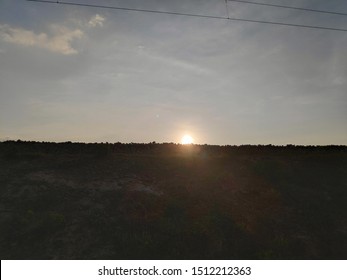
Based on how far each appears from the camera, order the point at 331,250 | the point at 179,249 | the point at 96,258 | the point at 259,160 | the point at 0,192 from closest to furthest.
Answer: the point at 96,258, the point at 179,249, the point at 331,250, the point at 0,192, the point at 259,160

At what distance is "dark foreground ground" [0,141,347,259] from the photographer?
1634 cm

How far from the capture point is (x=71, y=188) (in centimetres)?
1978

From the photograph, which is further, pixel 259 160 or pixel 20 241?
pixel 259 160

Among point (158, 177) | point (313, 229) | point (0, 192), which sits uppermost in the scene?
point (158, 177)

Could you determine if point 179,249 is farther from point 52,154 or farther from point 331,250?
point 52,154

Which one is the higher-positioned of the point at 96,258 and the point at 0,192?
the point at 0,192

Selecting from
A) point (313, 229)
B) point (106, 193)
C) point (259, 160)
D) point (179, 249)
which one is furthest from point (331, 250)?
point (106, 193)

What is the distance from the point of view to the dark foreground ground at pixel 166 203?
1634 centimetres

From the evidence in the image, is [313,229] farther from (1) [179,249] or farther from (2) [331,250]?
(1) [179,249]

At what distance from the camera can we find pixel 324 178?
24.7 meters

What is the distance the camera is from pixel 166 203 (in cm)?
1931

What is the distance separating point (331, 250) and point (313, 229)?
65.5 inches

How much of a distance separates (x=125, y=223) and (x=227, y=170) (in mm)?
8308

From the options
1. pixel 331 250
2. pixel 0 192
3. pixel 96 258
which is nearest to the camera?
pixel 96 258
